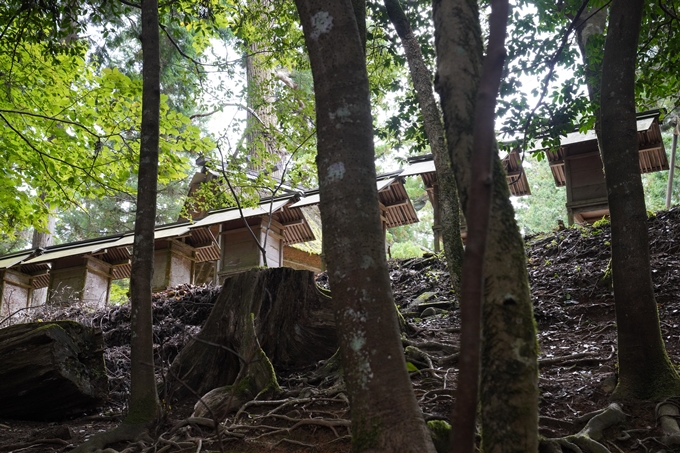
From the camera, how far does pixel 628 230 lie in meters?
4.34

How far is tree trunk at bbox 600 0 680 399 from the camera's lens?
414 centimetres

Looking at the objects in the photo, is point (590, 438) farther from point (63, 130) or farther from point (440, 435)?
point (63, 130)

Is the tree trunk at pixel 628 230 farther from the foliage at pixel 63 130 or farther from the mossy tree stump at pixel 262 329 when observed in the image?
the foliage at pixel 63 130

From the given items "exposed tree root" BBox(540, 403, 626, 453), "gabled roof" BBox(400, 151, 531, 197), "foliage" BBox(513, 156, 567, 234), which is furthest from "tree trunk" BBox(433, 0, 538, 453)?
"foliage" BBox(513, 156, 567, 234)

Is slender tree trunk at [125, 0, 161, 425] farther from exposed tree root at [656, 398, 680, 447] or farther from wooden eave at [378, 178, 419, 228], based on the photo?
wooden eave at [378, 178, 419, 228]

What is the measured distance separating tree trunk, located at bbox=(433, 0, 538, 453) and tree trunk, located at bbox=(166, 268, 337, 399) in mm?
4192

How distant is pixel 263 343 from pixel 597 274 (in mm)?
5251

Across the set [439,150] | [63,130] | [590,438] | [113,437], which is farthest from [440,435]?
[63,130]

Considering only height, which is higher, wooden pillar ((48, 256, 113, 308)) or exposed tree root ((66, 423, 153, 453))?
wooden pillar ((48, 256, 113, 308))

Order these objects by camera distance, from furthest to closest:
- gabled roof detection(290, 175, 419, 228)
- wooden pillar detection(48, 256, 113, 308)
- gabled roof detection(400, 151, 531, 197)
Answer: wooden pillar detection(48, 256, 113, 308) < gabled roof detection(290, 175, 419, 228) < gabled roof detection(400, 151, 531, 197)

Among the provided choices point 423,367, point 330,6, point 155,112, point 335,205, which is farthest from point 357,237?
point 155,112

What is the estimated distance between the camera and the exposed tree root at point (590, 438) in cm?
349

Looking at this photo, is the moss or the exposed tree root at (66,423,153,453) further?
the exposed tree root at (66,423,153,453)

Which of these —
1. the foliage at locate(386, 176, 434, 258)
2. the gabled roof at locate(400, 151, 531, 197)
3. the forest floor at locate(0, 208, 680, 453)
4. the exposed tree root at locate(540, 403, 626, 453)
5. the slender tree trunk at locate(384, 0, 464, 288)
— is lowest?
the exposed tree root at locate(540, 403, 626, 453)
